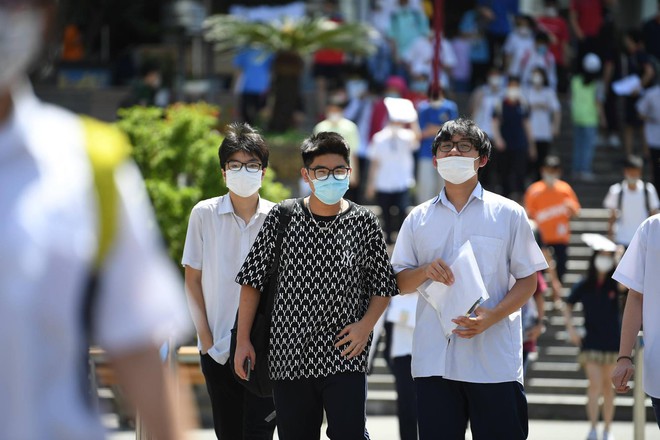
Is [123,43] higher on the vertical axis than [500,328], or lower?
higher

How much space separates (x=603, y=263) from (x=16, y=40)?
9229 mm

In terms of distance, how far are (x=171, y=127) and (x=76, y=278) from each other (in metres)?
12.2

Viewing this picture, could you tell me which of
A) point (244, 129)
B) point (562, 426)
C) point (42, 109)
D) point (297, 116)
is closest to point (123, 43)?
point (297, 116)

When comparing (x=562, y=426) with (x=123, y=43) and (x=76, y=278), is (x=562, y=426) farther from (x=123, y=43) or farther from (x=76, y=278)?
(x=123, y=43)

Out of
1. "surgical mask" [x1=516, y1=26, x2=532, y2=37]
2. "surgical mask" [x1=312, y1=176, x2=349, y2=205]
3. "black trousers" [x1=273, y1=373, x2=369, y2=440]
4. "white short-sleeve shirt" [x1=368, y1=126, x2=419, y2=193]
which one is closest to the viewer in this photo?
"black trousers" [x1=273, y1=373, x2=369, y2=440]

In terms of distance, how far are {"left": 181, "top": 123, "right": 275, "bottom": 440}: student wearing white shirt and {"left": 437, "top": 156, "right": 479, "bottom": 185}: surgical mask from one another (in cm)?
99

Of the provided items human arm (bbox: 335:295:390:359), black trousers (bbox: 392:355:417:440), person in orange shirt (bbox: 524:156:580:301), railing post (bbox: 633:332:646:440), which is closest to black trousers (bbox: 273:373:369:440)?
human arm (bbox: 335:295:390:359)

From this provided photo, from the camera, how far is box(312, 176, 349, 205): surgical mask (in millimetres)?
6195

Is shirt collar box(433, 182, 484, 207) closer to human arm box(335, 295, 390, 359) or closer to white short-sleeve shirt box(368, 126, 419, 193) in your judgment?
human arm box(335, 295, 390, 359)

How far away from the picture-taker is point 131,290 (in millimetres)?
2477

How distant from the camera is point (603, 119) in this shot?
68.3 feet

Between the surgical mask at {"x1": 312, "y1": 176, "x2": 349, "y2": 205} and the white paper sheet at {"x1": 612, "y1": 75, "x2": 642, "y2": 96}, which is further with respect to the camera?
the white paper sheet at {"x1": 612, "y1": 75, "x2": 642, "y2": 96}

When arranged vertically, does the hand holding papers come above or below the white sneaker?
below

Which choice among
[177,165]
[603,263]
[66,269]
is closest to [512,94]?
[177,165]
